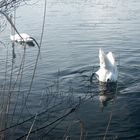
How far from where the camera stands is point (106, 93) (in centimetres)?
1197

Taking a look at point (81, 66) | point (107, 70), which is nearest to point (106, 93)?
point (107, 70)

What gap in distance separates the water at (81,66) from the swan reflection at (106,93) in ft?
0.13

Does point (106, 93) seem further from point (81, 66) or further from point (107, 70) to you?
point (81, 66)

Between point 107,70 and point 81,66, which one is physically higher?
point 81,66

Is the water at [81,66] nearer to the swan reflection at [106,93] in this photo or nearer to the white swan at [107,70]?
the swan reflection at [106,93]

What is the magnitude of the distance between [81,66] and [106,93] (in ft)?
9.64

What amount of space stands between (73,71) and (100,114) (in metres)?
3.97

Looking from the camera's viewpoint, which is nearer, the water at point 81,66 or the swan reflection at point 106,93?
the water at point 81,66

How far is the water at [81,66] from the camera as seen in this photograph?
964 centimetres

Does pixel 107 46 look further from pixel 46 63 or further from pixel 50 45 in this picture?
pixel 46 63

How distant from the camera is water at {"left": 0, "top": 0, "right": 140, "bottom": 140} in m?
9.64

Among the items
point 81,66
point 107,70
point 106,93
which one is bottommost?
point 106,93

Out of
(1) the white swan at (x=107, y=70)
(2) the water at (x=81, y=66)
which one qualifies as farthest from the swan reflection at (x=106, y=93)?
(1) the white swan at (x=107, y=70)

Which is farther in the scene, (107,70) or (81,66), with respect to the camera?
(81,66)
